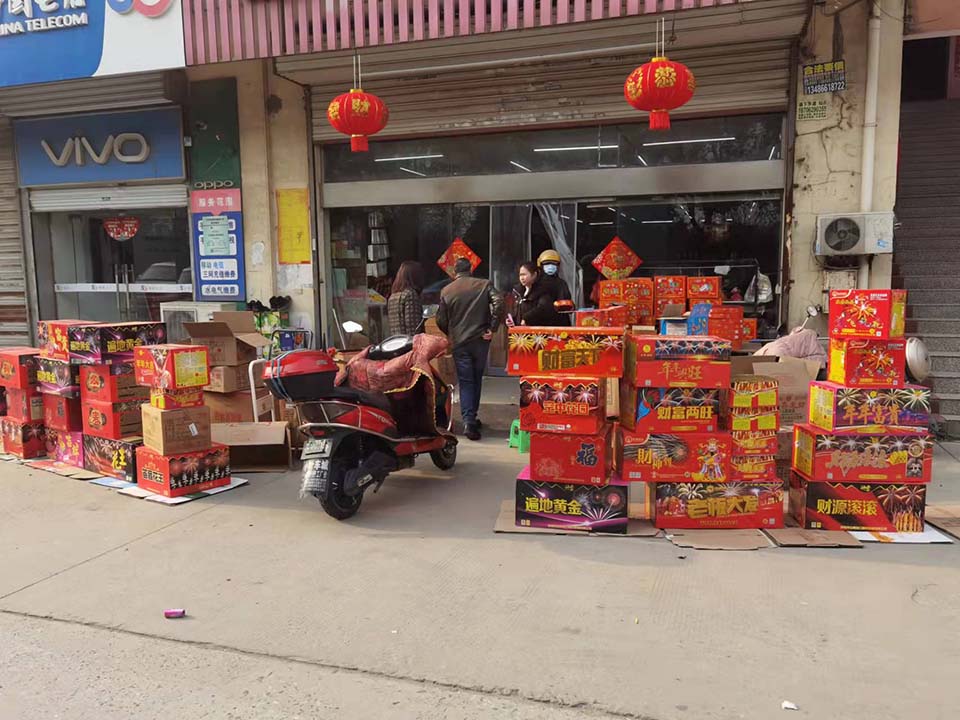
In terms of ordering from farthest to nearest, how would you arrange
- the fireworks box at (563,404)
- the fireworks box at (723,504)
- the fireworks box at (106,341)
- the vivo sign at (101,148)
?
the vivo sign at (101,148) → the fireworks box at (106,341) → the fireworks box at (723,504) → the fireworks box at (563,404)

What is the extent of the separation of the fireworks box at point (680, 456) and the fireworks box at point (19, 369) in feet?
17.2

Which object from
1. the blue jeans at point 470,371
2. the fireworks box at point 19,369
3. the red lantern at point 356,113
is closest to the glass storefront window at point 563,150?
the red lantern at point 356,113

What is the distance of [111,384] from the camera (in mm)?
5621

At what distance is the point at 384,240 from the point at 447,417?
13.6ft

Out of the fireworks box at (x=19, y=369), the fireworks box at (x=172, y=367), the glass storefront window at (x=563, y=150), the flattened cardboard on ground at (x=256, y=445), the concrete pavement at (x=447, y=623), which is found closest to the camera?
the concrete pavement at (x=447, y=623)

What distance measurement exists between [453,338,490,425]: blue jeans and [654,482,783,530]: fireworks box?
2895mm

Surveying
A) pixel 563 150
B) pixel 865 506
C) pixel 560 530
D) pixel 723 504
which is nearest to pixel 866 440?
pixel 865 506

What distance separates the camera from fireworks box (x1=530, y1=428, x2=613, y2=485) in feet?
14.1

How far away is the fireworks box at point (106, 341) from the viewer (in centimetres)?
559

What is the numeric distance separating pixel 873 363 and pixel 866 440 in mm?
475

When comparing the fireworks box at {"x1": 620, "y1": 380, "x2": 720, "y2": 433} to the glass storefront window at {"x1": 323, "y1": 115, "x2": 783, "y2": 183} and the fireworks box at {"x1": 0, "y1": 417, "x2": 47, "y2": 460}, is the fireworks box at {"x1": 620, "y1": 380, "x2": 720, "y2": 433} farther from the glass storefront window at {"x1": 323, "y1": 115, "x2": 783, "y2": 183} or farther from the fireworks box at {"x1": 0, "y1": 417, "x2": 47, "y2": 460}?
the fireworks box at {"x1": 0, "y1": 417, "x2": 47, "y2": 460}

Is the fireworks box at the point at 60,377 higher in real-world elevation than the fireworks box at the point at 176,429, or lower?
higher

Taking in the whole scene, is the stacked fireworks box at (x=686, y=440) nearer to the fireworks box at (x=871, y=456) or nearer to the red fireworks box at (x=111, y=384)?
the fireworks box at (x=871, y=456)

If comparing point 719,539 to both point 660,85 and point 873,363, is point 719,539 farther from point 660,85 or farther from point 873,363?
point 660,85
